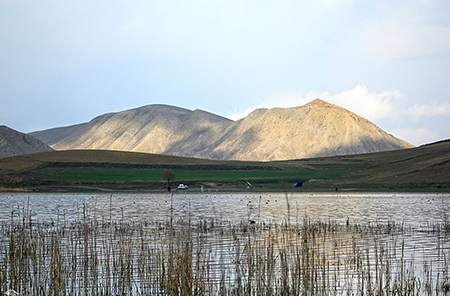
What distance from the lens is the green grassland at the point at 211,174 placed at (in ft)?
280

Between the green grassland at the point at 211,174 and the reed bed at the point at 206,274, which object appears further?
the green grassland at the point at 211,174

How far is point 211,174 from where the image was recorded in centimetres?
10406

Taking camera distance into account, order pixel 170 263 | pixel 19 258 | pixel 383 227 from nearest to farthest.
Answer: pixel 170 263 < pixel 19 258 < pixel 383 227

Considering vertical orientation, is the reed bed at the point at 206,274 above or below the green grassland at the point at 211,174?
below

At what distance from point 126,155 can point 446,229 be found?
355ft

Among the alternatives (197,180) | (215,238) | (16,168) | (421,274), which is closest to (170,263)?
(421,274)

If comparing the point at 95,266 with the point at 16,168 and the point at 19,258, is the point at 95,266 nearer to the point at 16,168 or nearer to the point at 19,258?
the point at 19,258

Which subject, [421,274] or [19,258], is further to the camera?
[421,274]

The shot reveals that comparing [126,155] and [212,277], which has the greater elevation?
[126,155]

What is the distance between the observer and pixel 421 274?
55.2 ft

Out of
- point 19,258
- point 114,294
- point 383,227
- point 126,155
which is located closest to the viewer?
point 114,294

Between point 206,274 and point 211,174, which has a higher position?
point 211,174

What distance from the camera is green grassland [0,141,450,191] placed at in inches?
3366

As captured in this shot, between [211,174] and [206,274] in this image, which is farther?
[211,174]
